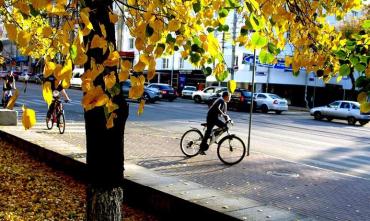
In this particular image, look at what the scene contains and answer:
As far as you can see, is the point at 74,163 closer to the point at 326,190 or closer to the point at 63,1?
the point at 326,190

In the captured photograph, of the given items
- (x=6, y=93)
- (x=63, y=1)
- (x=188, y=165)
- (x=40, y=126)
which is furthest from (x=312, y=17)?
(x=6, y=93)

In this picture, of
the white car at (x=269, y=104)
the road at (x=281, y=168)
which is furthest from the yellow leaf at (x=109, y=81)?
the white car at (x=269, y=104)

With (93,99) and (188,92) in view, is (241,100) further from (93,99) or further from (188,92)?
(93,99)

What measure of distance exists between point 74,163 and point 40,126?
8743mm

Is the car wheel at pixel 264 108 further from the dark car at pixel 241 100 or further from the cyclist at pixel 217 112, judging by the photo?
the cyclist at pixel 217 112

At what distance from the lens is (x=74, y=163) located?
8.08 meters

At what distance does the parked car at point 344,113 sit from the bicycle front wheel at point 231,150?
19.3m

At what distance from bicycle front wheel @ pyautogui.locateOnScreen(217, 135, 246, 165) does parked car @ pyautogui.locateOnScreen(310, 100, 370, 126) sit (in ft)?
63.2

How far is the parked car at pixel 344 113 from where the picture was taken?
1145 inches

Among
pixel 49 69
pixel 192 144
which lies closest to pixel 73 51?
pixel 49 69

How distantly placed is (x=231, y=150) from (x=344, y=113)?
20.7 meters

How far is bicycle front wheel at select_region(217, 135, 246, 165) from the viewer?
11.2m

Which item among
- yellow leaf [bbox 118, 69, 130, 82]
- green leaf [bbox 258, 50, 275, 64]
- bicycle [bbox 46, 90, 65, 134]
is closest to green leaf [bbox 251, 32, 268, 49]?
green leaf [bbox 258, 50, 275, 64]

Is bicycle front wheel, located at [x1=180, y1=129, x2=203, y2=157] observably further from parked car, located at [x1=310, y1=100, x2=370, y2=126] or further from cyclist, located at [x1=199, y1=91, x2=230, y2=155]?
parked car, located at [x1=310, y1=100, x2=370, y2=126]
